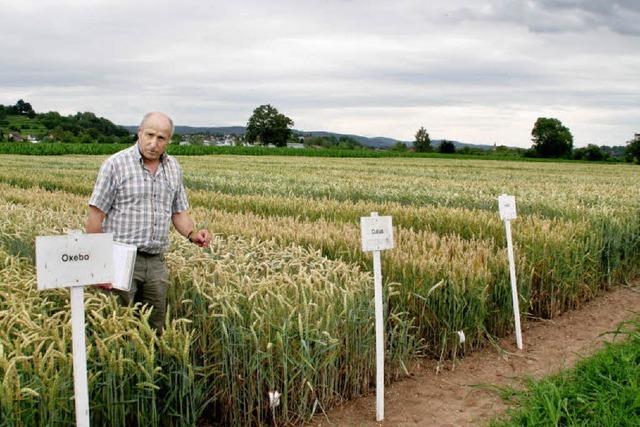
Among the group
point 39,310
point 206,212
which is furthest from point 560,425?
point 206,212

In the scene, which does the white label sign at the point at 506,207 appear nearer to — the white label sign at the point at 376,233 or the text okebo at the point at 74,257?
the white label sign at the point at 376,233

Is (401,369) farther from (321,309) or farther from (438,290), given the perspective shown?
(321,309)

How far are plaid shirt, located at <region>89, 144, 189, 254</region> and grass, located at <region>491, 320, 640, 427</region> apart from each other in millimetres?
2794

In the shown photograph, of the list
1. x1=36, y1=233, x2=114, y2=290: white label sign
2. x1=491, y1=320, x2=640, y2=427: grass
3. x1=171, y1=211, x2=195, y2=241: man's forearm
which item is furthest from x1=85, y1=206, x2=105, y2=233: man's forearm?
x1=491, y1=320, x2=640, y2=427: grass

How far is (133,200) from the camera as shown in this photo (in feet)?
15.1

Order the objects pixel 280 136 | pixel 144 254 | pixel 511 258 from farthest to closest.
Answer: pixel 280 136 → pixel 511 258 → pixel 144 254

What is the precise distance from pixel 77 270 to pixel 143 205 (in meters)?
1.73

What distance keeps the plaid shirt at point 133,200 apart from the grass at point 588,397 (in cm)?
279

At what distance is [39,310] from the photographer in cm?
411

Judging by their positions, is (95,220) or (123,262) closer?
(123,262)

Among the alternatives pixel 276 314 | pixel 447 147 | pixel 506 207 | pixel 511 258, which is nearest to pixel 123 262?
pixel 276 314

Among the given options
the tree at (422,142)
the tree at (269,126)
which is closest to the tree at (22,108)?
the tree at (269,126)

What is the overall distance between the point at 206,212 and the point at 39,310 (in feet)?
19.5

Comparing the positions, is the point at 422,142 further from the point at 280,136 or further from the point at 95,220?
the point at 95,220
